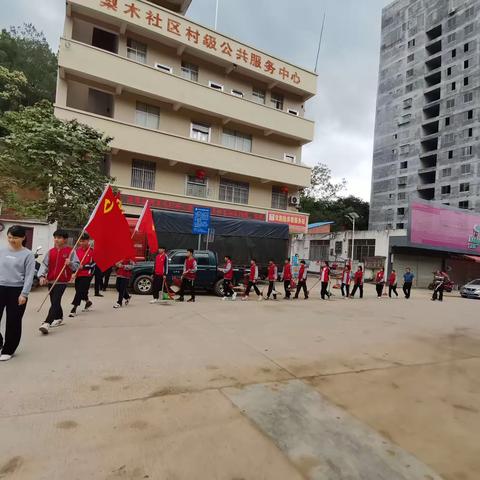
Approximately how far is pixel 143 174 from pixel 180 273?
892 cm

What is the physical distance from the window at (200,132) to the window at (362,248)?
1843 centimetres

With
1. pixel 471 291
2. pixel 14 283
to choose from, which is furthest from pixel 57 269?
pixel 471 291

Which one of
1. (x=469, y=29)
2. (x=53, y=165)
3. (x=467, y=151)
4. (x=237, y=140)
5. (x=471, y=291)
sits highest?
(x=469, y=29)

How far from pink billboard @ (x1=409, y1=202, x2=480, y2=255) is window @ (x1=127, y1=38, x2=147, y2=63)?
2192 centimetres

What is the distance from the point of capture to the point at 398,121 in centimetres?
6138

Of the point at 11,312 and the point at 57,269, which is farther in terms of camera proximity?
the point at 57,269

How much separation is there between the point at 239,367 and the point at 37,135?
1234 centimetres

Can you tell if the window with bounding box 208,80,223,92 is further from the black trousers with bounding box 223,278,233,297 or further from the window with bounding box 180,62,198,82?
the black trousers with bounding box 223,278,233,297

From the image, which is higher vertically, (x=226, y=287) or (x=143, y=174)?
(x=143, y=174)

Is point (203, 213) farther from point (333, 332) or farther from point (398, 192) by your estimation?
point (398, 192)

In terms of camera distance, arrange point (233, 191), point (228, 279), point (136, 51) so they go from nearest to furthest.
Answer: point (228, 279) < point (136, 51) < point (233, 191)

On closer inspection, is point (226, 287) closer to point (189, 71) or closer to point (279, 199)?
point (279, 199)

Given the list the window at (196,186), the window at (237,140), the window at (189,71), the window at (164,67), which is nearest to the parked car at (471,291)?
the window at (237,140)

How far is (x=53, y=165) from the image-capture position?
46.1 ft
